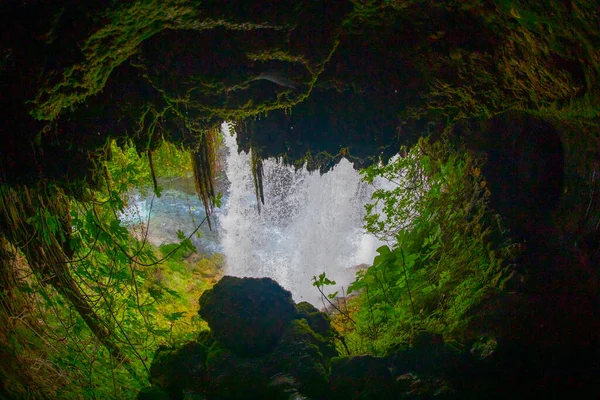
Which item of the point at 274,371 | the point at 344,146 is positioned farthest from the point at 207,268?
the point at 344,146

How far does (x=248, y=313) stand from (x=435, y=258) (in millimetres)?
2660

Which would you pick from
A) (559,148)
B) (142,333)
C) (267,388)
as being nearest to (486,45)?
(559,148)

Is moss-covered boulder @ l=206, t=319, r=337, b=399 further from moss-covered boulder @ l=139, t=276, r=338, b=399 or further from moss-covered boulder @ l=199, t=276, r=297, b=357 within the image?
moss-covered boulder @ l=199, t=276, r=297, b=357

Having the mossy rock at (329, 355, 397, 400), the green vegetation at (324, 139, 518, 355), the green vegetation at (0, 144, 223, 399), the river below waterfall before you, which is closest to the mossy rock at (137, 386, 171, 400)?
the green vegetation at (0, 144, 223, 399)

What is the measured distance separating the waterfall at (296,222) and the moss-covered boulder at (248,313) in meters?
9.36

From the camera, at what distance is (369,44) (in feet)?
9.65

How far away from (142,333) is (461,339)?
4.07 m

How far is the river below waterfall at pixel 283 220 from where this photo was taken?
13289 millimetres

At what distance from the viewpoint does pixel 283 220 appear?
15391 millimetres

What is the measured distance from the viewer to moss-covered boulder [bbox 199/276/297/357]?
3.62m

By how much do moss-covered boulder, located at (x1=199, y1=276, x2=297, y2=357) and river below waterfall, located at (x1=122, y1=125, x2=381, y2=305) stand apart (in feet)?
29.5

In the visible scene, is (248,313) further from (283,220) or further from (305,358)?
(283,220)

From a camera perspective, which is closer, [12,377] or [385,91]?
[12,377]

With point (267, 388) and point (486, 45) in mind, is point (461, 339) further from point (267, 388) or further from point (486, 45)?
point (486, 45)
